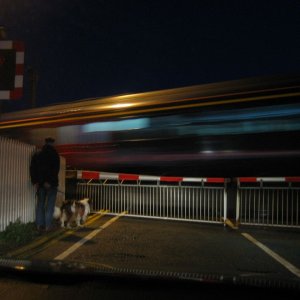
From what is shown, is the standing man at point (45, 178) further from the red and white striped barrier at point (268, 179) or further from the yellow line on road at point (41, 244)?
the red and white striped barrier at point (268, 179)

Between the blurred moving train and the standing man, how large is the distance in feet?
1.44

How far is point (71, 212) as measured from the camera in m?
11.2

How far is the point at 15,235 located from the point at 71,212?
221 cm

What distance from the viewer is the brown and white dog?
36.5ft

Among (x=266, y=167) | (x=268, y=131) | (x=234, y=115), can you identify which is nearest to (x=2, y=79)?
(x=234, y=115)

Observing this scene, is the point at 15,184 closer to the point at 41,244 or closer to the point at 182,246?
the point at 41,244

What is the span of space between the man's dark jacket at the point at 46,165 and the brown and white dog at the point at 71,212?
0.79 metres

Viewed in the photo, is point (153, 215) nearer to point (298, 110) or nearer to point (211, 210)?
point (211, 210)

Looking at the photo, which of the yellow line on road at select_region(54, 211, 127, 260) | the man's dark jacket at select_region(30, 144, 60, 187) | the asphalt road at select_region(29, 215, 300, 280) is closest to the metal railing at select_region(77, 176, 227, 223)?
the yellow line on road at select_region(54, 211, 127, 260)

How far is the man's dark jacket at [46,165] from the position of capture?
10414mm

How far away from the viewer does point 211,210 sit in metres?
13.6

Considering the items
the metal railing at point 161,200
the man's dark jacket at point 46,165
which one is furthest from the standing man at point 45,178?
the metal railing at point 161,200

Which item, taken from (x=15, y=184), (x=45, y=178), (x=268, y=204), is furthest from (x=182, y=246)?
(x=268, y=204)

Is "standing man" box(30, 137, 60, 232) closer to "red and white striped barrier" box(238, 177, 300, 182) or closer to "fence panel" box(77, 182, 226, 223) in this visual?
"fence panel" box(77, 182, 226, 223)
